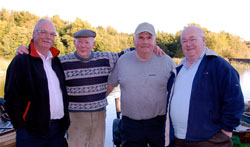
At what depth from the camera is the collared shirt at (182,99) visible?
1.94m

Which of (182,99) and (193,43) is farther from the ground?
(193,43)

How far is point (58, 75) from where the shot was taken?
222cm

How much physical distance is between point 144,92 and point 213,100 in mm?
716

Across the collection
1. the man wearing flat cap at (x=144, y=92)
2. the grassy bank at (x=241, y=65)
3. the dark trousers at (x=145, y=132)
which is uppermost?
the man wearing flat cap at (x=144, y=92)

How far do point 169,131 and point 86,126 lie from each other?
1.01 metres

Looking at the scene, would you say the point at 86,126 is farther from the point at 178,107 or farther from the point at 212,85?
the point at 212,85

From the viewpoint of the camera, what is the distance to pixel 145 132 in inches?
93.3

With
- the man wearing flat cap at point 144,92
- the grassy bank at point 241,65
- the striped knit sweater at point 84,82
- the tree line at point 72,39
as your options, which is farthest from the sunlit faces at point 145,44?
the tree line at point 72,39

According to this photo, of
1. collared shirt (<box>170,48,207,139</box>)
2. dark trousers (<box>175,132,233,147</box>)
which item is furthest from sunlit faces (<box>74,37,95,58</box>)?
dark trousers (<box>175,132,233,147</box>)

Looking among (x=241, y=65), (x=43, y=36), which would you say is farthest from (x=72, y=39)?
(x=43, y=36)

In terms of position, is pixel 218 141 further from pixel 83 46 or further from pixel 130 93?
pixel 83 46

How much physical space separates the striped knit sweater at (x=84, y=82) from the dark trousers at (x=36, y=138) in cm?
41

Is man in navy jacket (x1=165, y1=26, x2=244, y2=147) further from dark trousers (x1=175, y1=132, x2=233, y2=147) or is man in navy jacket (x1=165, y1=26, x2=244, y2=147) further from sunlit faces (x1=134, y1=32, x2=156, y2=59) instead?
sunlit faces (x1=134, y1=32, x2=156, y2=59)

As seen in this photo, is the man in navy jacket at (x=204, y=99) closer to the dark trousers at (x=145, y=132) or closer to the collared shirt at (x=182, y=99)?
the collared shirt at (x=182, y=99)
